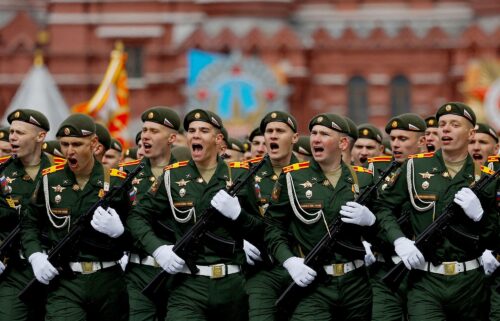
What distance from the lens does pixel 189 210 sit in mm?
8672

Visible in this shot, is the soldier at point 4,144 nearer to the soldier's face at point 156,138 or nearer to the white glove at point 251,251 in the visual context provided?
the soldier's face at point 156,138

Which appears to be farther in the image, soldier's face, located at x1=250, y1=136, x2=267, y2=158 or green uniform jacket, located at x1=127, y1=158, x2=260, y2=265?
soldier's face, located at x1=250, y1=136, x2=267, y2=158

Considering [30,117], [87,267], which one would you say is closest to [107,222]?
[87,267]

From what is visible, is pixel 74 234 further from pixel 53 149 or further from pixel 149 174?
pixel 53 149

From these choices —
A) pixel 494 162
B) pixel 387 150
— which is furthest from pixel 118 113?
pixel 494 162

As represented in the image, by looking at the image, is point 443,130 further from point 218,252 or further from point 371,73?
point 371,73

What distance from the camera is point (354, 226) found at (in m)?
8.55

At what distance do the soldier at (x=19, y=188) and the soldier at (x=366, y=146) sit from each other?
347 centimetres

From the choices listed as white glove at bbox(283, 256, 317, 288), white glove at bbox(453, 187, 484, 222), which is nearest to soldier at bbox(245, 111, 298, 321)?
white glove at bbox(283, 256, 317, 288)

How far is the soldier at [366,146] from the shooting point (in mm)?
11922

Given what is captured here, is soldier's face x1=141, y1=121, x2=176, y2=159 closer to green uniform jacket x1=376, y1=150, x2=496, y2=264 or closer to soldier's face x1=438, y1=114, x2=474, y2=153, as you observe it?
green uniform jacket x1=376, y1=150, x2=496, y2=264

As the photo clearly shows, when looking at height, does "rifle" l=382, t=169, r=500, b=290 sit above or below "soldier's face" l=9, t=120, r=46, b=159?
below

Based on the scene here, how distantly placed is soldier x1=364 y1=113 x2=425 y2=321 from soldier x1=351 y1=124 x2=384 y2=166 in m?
0.77

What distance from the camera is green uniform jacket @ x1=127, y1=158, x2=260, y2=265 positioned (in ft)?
28.1
